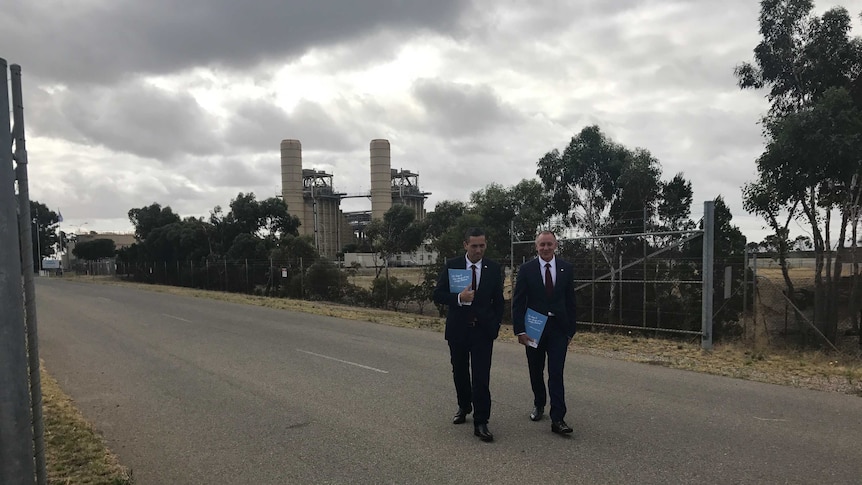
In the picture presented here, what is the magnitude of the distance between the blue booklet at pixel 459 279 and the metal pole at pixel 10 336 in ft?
11.0

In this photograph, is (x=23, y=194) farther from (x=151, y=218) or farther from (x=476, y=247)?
(x=151, y=218)

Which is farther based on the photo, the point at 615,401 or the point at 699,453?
the point at 615,401

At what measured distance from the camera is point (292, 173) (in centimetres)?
10250

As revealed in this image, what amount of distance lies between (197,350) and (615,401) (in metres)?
7.88

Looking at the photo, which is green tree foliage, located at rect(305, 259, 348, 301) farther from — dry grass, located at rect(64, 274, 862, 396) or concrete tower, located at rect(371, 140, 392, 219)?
concrete tower, located at rect(371, 140, 392, 219)

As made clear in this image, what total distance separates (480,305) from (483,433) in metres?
1.17

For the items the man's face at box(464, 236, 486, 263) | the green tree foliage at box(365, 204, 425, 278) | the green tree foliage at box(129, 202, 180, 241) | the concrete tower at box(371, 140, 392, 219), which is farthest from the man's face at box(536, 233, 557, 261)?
the concrete tower at box(371, 140, 392, 219)

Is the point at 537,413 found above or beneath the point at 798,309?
beneath

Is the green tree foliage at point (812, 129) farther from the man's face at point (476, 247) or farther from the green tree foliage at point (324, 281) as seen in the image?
the green tree foliage at point (324, 281)

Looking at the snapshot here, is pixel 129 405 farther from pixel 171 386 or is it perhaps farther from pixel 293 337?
pixel 293 337

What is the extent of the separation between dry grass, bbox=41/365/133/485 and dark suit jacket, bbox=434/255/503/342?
9.80 feet

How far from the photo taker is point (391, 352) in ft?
35.3

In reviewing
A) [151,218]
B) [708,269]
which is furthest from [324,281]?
[151,218]

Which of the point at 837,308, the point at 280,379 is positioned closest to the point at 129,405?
the point at 280,379
